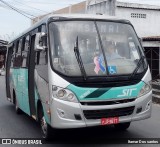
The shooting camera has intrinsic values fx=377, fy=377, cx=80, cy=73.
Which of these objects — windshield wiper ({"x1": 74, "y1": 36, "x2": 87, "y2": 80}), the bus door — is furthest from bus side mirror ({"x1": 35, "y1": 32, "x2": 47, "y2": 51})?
the bus door

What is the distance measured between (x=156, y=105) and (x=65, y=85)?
7177 millimetres

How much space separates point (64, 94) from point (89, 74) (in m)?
0.59

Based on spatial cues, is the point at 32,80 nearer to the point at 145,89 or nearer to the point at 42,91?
the point at 42,91

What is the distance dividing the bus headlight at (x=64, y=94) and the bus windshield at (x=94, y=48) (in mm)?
322

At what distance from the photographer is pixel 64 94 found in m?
6.65

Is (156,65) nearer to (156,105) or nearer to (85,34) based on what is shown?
(156,105)

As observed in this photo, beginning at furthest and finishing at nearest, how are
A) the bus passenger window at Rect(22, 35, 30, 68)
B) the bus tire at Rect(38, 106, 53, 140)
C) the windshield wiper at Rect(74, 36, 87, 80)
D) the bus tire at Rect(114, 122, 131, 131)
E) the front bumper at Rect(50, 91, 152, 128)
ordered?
the bus passenger window at Rect(22, 35, 30, 68), the bus tire at Rect(114, 122, 131, 131), the bus tire at Rect(38, 106, 53, 140), the windshield wiper at Rect(74, 36, 87, 80), the front bumper at Rect(50, 91, 152, 128)

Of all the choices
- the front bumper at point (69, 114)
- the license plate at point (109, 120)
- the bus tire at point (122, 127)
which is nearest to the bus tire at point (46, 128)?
the front bumper at point (69, 114)

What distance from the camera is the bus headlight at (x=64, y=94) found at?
261 inches

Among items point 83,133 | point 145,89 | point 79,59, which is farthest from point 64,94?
point 83,133

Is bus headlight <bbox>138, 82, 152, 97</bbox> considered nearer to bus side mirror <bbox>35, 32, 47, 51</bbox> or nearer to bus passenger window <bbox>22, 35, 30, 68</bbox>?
bus side mirror <bbox>35, 32, 47, 51</bbox>

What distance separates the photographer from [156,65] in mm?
23797

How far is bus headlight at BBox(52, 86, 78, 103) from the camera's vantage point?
6629 mm

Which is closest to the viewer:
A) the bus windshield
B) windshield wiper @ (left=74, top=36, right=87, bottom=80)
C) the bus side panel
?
windshield wiper @ (left=74, top=36, right=87, bottom=80)
